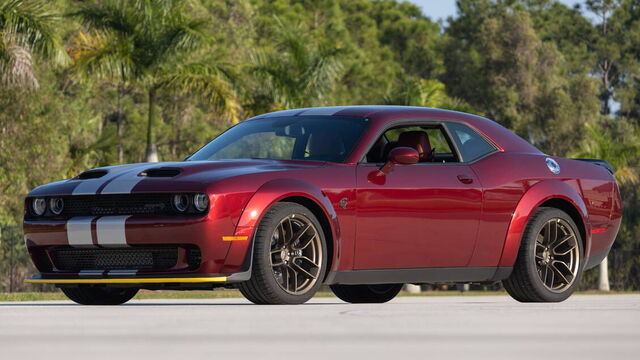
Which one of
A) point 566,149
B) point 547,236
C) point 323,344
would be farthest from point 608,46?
point 323,344

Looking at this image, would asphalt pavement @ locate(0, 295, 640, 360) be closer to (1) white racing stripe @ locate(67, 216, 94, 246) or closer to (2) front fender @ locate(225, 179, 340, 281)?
(2) front fender @ locate(225, 179, 340, 281)

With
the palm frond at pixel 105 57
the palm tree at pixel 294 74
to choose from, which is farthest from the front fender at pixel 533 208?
the palm tree at pixel 294 74

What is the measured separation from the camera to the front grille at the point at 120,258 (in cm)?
854

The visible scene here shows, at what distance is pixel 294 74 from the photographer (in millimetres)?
33250

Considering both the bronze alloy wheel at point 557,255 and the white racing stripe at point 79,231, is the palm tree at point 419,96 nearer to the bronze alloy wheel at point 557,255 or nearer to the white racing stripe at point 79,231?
the bronze alloy wheel at point 557,255

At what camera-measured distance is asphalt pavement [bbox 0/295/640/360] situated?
5.43 meters

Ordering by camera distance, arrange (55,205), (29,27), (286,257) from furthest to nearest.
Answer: (29,27) < (55,205) < (286,257)

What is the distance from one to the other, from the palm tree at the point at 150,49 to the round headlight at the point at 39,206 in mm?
20271

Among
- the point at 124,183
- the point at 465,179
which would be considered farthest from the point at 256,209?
the point at 465,179

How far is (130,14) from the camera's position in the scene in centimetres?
2977

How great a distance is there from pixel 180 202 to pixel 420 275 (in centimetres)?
195

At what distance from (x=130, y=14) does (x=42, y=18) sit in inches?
142

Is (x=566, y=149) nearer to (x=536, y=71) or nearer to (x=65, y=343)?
(x=536, y=71)

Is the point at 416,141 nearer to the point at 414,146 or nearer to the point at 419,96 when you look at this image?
the point at 414,146
